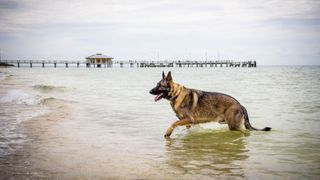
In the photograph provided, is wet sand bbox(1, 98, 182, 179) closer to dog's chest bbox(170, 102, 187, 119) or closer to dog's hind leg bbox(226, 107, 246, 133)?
dog's chest bbox(170, 102, 187, 119)

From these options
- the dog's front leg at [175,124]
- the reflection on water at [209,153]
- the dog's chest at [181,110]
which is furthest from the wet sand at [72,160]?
the dog's chest at [181,110]

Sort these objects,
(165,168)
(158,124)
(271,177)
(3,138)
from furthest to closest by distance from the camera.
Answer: (158,124)
(3,138)
(165,168)
(271,177)

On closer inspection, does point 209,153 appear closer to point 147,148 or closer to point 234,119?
point 147,148

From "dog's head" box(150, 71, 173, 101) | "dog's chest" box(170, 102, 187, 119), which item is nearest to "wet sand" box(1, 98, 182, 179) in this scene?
"dog's head" box(150, 71, 173, 101)

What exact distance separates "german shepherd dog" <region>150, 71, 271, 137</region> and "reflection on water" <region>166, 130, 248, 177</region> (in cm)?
34

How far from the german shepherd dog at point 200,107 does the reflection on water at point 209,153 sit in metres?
0.34

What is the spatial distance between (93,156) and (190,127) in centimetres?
363

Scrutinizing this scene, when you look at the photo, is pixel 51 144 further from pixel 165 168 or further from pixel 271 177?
pixel 271 177

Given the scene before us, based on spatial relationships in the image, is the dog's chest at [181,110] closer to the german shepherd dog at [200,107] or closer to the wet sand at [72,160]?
the german shepherd dog at [200,107]

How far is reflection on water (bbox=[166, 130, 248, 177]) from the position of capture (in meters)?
4.92

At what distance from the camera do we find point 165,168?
4.98m

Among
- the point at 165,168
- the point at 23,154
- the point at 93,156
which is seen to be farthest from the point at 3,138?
the point at 165,168

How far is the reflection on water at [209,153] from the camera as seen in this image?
194 inches

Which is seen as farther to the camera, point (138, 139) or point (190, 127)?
point (190, 127)
